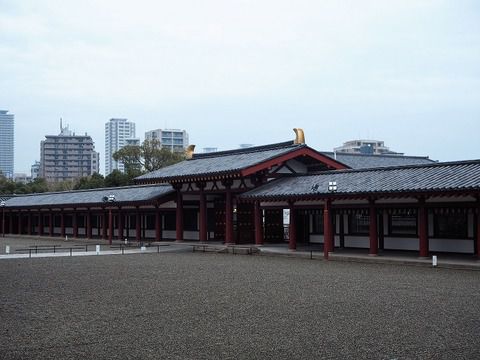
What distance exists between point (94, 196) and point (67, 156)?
12666 cm

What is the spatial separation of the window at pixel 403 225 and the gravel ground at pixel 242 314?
16.9 feet

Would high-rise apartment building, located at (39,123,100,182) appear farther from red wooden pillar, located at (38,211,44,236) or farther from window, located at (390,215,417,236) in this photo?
window, located at (390,215,417,236)

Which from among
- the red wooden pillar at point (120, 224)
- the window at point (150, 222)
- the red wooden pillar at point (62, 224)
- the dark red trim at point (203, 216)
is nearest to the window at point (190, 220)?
the dark red trim at point (203, 216)

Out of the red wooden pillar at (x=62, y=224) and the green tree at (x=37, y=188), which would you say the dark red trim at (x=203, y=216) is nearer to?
the red wooden pillar at (x=62, y=224)

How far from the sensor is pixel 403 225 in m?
25.7

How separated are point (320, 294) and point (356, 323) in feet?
11.8

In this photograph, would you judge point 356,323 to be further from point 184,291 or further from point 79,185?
point 79,185

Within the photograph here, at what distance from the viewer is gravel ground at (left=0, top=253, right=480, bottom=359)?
29.2 feet

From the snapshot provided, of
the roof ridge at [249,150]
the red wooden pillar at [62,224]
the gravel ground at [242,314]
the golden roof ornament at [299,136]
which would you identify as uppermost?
the golden roof ornament at [299,136]

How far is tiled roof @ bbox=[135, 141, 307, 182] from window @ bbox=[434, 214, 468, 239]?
9237 mm

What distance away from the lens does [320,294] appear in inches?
565

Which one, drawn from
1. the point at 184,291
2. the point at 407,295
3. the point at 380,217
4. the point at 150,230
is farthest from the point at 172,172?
the point at 407,295

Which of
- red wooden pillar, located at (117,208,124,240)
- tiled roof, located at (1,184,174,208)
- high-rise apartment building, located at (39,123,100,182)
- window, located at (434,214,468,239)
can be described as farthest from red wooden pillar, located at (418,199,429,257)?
high-rise apartment building, located at (39,123,100,182)

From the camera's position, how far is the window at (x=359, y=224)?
27250 mm
